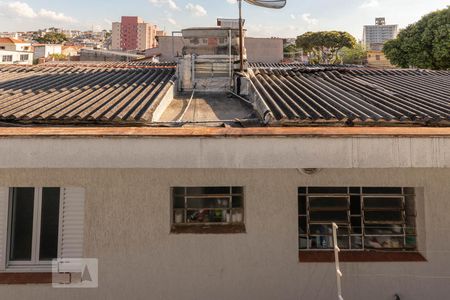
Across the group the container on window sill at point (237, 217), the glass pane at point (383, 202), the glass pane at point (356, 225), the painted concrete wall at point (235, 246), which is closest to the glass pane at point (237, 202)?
the container on window sill at point (237, 217)

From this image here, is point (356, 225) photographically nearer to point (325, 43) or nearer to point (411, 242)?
point (411, 242)

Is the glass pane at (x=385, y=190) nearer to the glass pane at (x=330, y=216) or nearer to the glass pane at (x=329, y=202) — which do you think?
the glass pane at (x=329, y=202)

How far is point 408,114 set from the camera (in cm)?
423

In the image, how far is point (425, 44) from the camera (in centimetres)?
2612

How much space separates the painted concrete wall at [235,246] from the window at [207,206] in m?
0.26

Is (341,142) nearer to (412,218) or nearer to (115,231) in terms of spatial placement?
(412,218)

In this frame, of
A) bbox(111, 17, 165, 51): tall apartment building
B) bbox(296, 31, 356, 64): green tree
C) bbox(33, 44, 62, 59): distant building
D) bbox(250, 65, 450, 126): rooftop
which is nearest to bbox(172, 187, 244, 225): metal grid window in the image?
bbox(250, 65, 450, 126): rooftop

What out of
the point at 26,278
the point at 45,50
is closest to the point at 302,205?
the point at 26,278

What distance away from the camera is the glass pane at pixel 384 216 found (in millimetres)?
5137

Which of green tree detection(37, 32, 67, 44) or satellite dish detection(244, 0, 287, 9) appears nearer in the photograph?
satellite dish detection(244, 0, 287, 9)

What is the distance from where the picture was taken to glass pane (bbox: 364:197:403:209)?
202 inches

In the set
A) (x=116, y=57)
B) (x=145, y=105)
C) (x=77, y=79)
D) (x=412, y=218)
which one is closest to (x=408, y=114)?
(x=412, y=218)

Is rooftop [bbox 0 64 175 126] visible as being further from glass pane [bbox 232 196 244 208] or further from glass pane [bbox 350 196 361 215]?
glass pane [bbox 350 196 361 215]

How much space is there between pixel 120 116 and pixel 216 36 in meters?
5.22
